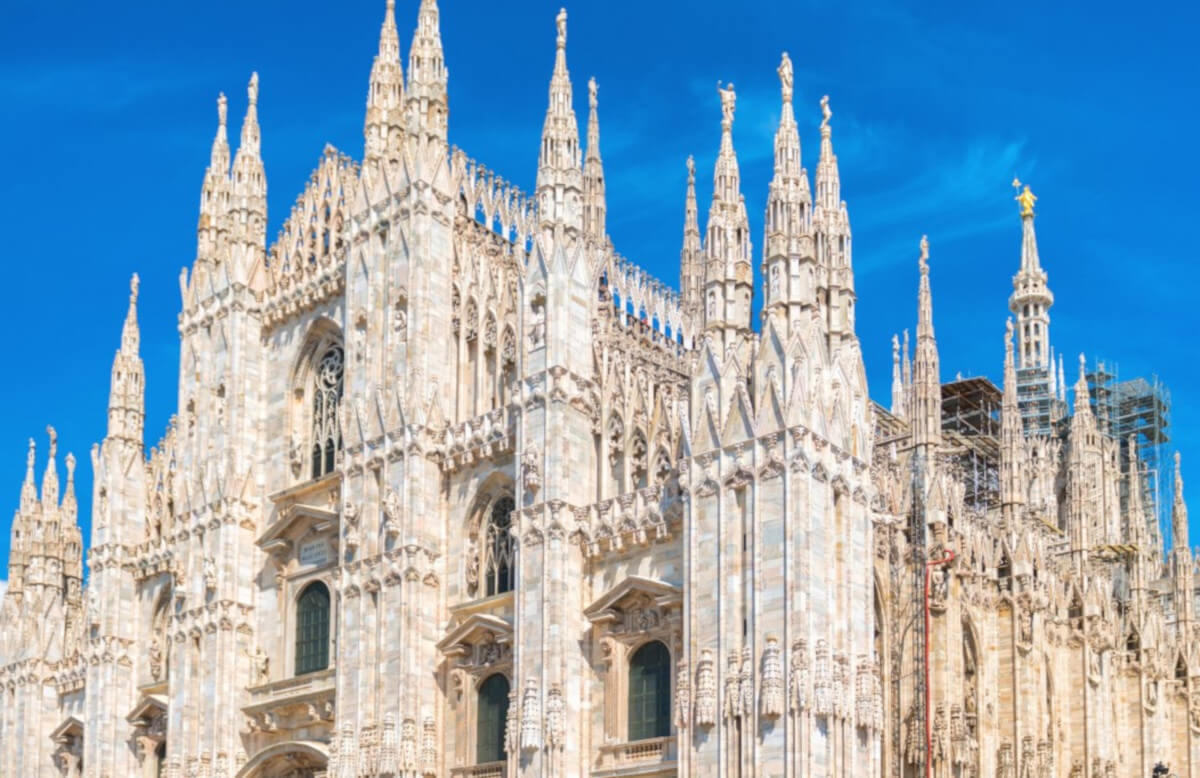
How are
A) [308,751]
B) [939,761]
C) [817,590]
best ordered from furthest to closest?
[308,751]
[939,761]
[817,590]

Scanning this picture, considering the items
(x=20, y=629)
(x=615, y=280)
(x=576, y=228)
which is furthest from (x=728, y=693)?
(x=20, y=629)

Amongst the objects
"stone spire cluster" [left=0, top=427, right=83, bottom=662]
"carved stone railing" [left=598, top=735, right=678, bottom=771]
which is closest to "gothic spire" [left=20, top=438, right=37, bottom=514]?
"stone spire cluster" [left=0, top=427, right=83, bottom=662]

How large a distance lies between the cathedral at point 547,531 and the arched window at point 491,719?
0.41 ft

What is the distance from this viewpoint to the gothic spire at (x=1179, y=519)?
66.2m

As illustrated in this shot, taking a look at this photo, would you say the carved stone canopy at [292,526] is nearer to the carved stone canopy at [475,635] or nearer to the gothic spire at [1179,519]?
the carved stone canopy at [475,635]

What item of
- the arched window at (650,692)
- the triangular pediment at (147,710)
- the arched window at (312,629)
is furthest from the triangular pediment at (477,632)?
the triangular pediment at (147,710)

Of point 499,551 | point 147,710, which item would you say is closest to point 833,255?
point 499,551

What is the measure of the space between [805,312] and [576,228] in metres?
8.48

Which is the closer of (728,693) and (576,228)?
(728,693)

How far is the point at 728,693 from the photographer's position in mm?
40094

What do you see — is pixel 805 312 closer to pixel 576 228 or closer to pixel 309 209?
pixel 576 228

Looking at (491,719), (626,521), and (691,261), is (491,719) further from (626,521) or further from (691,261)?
(691,261)

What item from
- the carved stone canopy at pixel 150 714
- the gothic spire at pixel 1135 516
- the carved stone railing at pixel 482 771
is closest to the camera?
the carved stone railing at pixel 482 771

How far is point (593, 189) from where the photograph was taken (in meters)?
56.8
